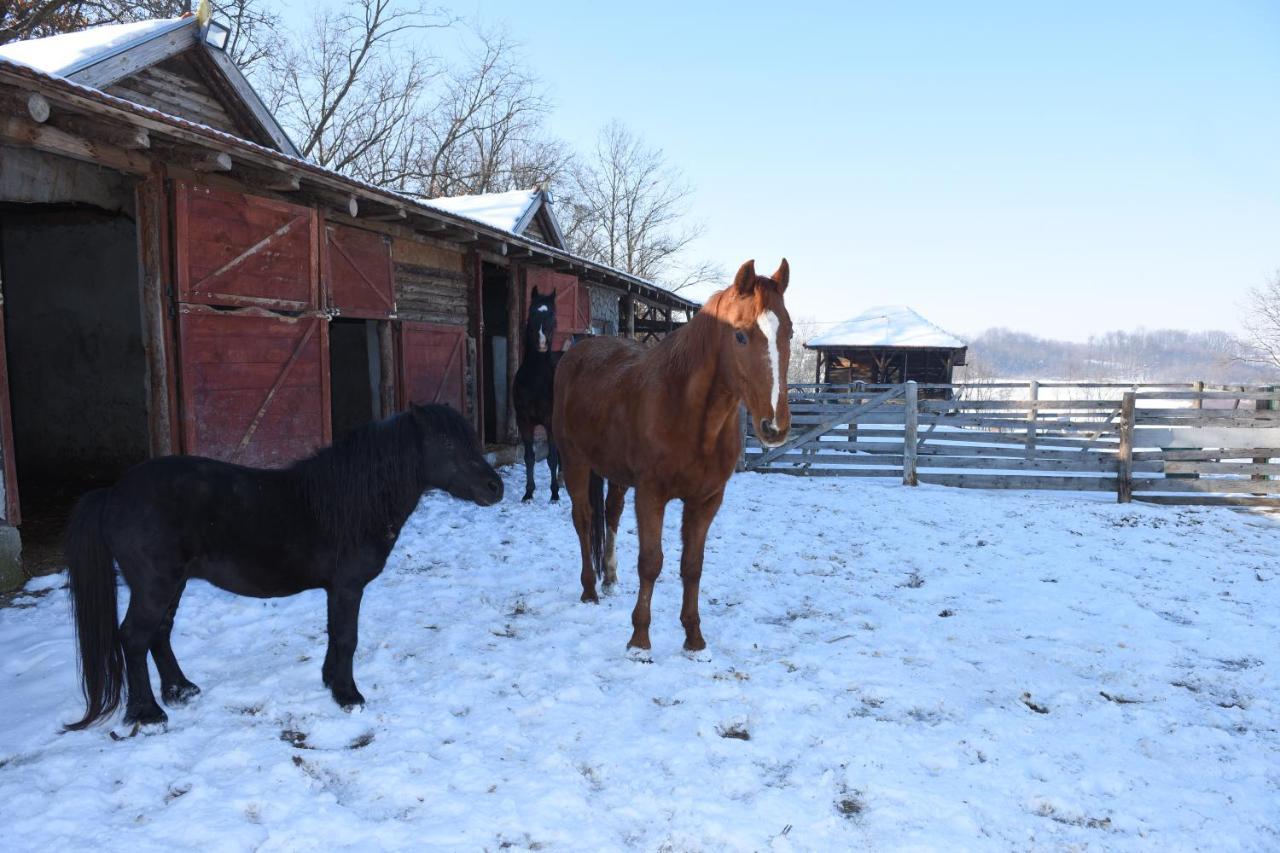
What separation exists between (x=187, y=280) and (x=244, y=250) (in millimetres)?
663

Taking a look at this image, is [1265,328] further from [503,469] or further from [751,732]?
[751,732]

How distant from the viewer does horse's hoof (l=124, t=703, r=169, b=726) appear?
2.65 metres

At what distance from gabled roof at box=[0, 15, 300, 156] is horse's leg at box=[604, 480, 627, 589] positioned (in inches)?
308

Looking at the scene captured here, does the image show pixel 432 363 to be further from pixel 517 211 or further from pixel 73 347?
pixel 517 211

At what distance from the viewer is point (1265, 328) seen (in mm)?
31594

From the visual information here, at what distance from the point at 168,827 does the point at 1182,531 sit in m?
9.00

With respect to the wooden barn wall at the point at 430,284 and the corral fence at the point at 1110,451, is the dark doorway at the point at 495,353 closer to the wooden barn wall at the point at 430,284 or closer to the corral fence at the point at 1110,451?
the wooden barn wall at the point at 430,284

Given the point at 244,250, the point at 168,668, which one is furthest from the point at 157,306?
the point at 168,668

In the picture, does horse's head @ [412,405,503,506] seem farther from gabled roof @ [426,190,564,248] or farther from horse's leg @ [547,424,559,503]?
gabled roof @ [426,190,564,248]

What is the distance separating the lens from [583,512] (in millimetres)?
4578

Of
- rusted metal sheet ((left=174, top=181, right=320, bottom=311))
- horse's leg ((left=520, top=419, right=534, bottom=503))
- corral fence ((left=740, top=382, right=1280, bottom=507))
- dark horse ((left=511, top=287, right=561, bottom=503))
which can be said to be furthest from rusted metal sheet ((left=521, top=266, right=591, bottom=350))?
rusted metal sheet ((left=174, top=181, right=320, bottom=311))

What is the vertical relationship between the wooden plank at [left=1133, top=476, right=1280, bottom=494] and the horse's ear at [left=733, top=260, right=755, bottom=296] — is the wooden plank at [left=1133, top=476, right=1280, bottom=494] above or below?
below

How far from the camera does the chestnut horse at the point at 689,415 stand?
303cm

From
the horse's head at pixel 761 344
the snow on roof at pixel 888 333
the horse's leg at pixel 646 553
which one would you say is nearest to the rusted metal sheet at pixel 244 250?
the horse's leg at pixel 646 553
